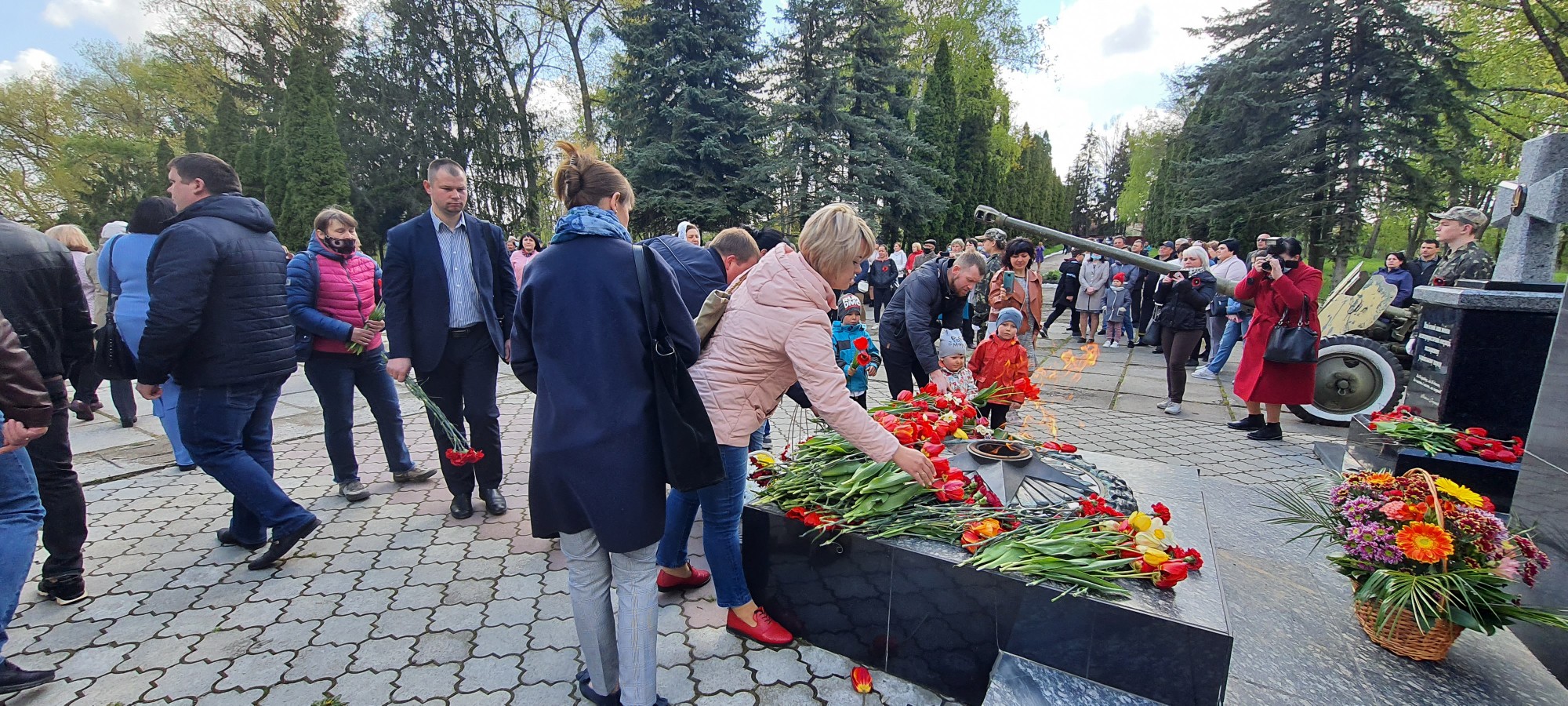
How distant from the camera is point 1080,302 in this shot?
1133cm

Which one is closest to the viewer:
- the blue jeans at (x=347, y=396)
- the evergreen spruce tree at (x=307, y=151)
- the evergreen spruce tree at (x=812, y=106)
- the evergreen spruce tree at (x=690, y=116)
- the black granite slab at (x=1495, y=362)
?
the black granite slab at (x=1495, y=362)

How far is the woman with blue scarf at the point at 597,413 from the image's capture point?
1.85 meters

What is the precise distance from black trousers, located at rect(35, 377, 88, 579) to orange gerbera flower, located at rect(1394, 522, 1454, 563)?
499 cm

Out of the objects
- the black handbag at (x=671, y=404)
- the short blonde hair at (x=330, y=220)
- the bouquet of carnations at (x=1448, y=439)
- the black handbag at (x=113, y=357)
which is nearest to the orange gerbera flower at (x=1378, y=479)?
the bouquet of carnations at (x=1448, y=439)

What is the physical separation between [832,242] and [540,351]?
1.01 m

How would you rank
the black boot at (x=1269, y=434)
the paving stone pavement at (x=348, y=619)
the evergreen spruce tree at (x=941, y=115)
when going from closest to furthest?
the paving stone pavement at (x=348, y=619) → the black boot at (x=1269, y=434) → the evergreen spruce tree at (x=941, y=115)

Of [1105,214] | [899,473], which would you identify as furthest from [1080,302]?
[1105,214]

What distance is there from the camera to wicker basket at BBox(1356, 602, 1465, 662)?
2082mm

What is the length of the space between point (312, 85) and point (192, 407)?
18466 mm

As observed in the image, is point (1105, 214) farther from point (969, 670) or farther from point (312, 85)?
point (969, 670)

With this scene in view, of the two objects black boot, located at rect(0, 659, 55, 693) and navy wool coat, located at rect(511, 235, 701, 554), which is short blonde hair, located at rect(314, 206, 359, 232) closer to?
black boot, located at rect(0, 659, 55, 693)

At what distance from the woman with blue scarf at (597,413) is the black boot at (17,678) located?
1.97 meters

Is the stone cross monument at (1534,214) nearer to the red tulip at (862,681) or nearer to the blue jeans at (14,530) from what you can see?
the red tulip at (862,681)

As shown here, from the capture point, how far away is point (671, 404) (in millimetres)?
1902
